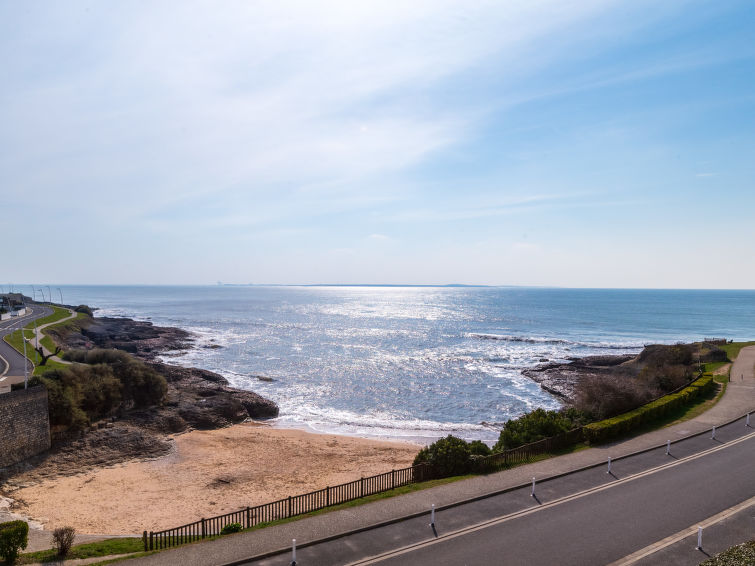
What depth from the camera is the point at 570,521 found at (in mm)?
14578

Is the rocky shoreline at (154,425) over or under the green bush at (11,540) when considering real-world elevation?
under

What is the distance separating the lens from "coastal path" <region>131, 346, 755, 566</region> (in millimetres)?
13312

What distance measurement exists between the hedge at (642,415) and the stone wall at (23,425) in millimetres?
29865

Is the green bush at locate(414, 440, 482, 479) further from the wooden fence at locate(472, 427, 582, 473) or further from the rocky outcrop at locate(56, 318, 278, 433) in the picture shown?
the rocky outcrop at locate(56, 318, 278, 433)

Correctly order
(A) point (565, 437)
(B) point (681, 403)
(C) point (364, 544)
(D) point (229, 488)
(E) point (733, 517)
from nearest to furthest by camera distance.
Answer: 1. (C) point (364, 544)
2. (E) point (733, 517)
3. (A) point (565, 437)
4. (D) point (229, 488)
5. (B) point (681, 403)

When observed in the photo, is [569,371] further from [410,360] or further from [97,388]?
[97,388]

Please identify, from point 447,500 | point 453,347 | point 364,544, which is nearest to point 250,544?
point 364,544

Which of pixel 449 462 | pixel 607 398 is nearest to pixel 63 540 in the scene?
pixel 449 462

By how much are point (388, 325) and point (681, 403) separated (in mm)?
91056

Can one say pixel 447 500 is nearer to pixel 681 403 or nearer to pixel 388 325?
pixel 681 403

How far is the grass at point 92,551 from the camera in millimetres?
13516

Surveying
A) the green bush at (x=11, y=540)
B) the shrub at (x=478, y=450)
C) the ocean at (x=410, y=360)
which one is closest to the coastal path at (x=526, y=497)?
the shrub at (x=478, y=450)

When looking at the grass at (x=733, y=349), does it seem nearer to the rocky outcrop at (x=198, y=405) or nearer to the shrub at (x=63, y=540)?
the rocky outcrop at (x=198, y=405)

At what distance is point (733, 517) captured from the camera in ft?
48.0
